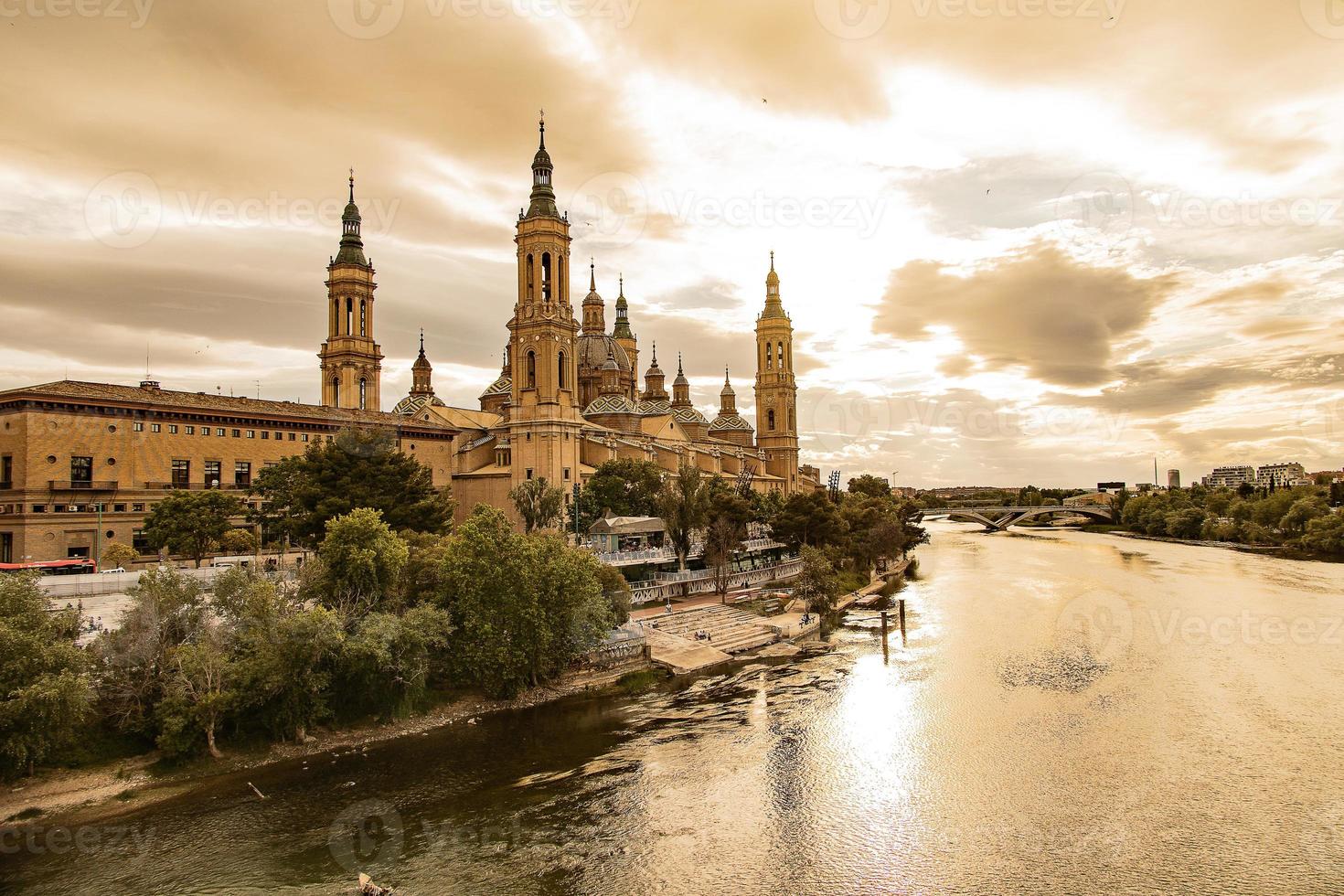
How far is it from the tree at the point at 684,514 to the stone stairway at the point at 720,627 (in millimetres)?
5099

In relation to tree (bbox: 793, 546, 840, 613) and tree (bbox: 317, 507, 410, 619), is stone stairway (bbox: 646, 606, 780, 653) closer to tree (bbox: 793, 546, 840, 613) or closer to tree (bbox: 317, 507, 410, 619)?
tree (bbox: 793, 546, 840, 613)

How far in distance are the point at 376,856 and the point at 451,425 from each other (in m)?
47.4

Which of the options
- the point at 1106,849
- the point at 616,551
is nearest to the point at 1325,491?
the point at 616,551

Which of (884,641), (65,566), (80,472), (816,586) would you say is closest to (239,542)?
(65,566)

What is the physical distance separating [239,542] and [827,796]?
33458mm

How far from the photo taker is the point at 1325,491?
93.3 metres

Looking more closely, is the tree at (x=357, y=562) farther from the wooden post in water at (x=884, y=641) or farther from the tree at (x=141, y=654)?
the wooden post in water at (x=884, y=641)

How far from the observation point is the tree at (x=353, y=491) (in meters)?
37.0

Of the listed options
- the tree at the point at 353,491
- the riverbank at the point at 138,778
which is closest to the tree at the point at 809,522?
the tree at the point at 353,491

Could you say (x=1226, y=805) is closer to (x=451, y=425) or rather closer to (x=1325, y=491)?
(x=451, y=425)

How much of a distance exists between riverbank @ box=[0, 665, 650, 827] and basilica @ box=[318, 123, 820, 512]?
30.4 meters

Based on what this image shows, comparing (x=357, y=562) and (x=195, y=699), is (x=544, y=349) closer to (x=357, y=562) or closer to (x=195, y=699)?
(x=357, y=562)

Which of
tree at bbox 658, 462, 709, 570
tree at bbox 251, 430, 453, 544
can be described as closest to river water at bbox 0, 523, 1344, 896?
tree at bbox 658, 462, 709, 570

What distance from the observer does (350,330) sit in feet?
222
